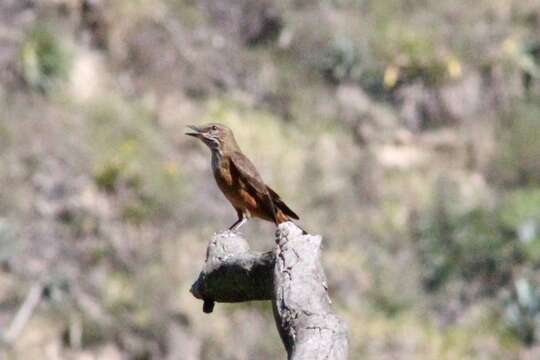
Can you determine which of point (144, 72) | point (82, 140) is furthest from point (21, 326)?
point (144, 72)

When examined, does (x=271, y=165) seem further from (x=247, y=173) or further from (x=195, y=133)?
(x=247, y=173)

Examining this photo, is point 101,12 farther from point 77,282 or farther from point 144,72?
point 77,282

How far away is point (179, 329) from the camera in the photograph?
1473 cm

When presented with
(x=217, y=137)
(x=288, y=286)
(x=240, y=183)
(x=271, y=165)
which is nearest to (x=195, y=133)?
(x=217, y=137)

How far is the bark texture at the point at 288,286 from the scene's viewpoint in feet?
11.3

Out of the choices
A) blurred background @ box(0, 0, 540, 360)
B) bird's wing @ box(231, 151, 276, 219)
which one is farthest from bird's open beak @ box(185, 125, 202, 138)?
blurred background @ box(0, 0, 540, 360)

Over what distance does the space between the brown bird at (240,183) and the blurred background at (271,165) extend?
727 centimetres

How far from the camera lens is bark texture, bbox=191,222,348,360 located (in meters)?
3.44

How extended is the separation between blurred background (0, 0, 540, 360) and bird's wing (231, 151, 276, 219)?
7394 millimetres

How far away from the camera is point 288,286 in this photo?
12.3 ft

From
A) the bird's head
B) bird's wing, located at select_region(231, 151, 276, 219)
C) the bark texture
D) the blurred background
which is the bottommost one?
the bark texture

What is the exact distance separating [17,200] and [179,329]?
2.44 m

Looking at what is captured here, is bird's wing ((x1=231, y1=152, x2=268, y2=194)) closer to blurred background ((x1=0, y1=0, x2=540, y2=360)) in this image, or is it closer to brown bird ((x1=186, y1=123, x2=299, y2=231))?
brown bird ((x1=186, y1=123, x2=299, y2=231))

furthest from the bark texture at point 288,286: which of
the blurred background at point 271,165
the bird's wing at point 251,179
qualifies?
the blurred background at point 271,165
